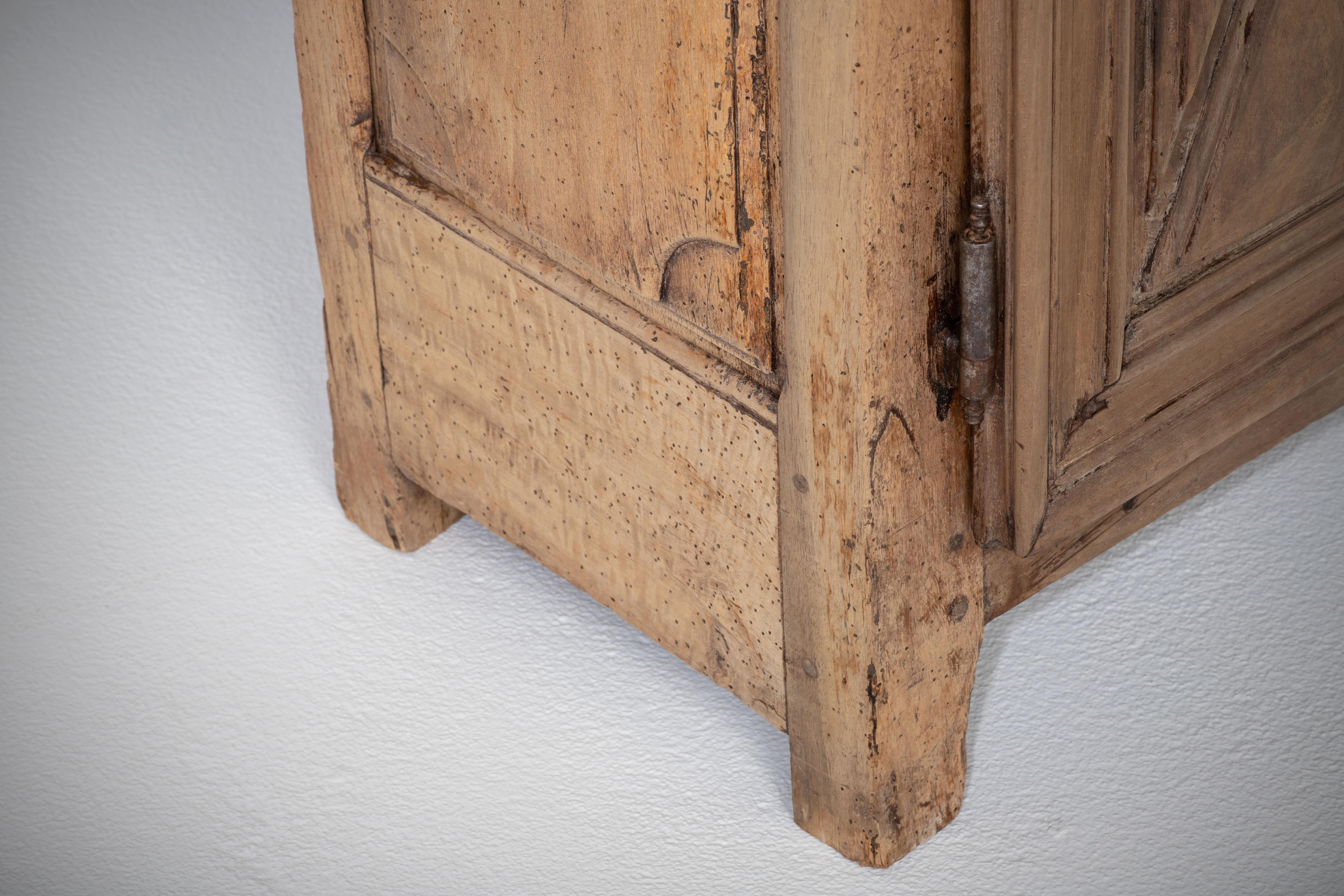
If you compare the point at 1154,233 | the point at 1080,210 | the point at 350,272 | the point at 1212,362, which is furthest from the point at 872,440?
the point at 350,272

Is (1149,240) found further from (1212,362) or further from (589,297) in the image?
(589,297)

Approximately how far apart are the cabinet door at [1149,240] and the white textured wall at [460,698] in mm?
176

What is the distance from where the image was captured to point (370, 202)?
1.85 m

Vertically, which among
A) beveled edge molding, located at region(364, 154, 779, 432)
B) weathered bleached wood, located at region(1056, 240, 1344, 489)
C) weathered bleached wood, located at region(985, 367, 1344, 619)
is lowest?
weathered bleached wood, located at region(985, 367, 1344, 619)

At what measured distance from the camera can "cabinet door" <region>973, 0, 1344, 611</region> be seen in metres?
1.31

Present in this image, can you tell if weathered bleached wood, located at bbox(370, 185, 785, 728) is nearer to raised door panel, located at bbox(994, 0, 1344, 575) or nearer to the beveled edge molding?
the beveled edge molding

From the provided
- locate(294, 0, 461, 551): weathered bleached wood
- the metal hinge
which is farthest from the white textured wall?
the metal hinge

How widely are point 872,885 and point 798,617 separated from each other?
0.26 meters

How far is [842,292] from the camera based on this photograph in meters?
1.34

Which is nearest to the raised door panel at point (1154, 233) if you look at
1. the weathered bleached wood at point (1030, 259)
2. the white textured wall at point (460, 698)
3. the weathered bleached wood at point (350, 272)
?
the weathered bleached wood at point (1030, 259)

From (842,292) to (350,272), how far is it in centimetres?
77

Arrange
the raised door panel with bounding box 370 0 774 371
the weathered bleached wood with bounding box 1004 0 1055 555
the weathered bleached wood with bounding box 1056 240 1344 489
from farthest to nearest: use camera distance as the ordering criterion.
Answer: the weathered bleached wood with bounding box 1056 240 1344 489 < the raised door panel with bounding box 370 0 774 371 < the weathered bleached wood with bounding box 1004 0 1055 555

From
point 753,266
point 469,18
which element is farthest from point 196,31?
point 753,266

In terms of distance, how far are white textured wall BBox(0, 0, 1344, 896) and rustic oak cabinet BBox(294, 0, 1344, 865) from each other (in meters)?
0.11
